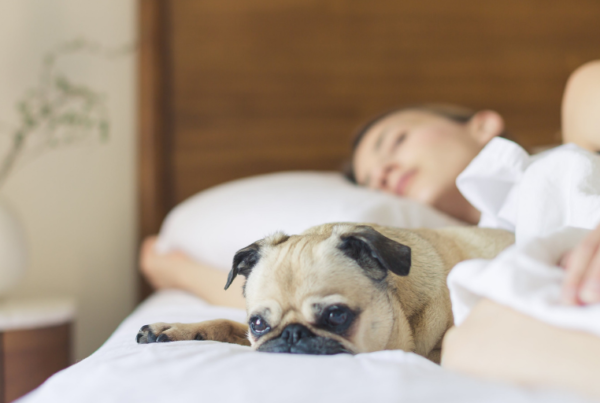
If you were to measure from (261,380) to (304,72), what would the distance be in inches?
81.7

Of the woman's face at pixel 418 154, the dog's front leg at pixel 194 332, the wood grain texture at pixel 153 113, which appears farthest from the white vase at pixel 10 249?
the woman's face at pixel 418 154

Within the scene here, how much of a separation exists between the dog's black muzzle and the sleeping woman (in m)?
0.50

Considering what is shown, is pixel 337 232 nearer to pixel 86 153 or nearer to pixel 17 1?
pixel 86 153

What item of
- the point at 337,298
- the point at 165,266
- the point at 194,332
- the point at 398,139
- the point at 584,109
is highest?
the point at 584,109

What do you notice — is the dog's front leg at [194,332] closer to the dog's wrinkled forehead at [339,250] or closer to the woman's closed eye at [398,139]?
the dog's wrinkled forehead at [339,250]

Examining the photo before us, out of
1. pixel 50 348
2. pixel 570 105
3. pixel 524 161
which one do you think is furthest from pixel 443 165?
pixel 50 348

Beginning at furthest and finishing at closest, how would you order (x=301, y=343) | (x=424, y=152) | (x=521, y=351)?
1. (x=424, y=152)
2. (x=301, y=343)
3. (x=521, y=351)

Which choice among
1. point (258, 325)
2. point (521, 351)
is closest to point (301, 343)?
point (258, 325)

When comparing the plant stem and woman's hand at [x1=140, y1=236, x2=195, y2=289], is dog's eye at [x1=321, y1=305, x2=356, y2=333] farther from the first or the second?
the plant stem

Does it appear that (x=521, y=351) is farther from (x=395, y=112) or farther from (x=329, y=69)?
(x=329, y=69)

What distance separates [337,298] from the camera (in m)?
0.89

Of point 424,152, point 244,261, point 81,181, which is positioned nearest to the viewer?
point 244,261

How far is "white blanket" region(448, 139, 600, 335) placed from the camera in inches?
24.6

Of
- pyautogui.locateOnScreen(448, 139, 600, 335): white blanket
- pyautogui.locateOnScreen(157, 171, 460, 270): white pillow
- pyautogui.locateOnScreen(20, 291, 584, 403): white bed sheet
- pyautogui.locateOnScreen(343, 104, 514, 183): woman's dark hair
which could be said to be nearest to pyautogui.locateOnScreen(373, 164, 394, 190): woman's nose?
pyautogui.locateOnScreen(157, 171, 460, 270): white pillow
